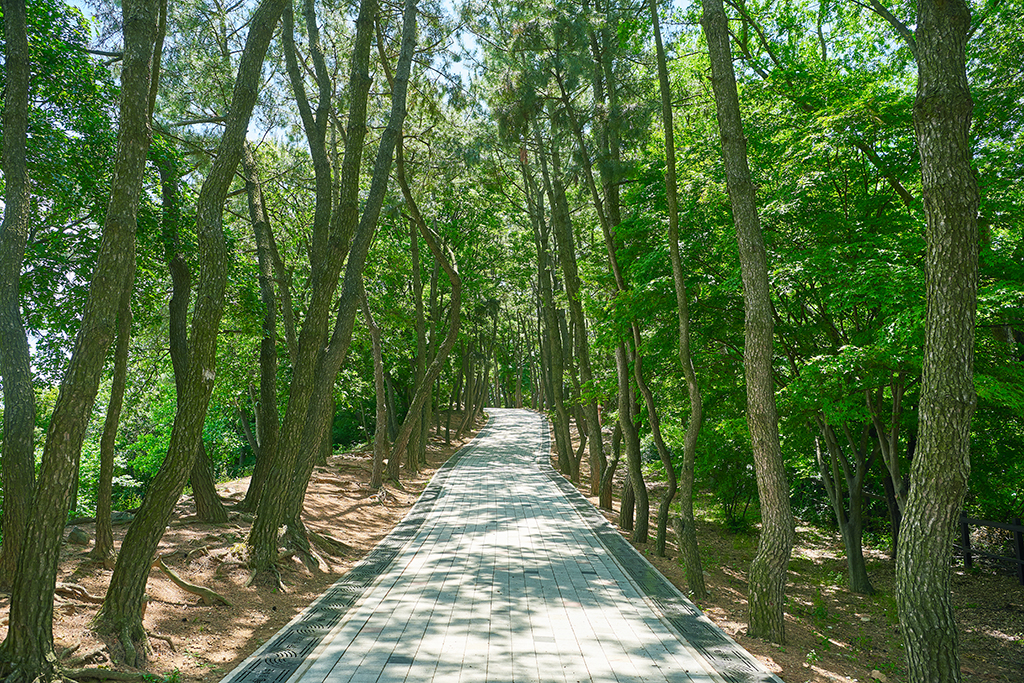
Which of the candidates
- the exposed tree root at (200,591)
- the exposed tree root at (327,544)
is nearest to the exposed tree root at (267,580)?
the exposed tree root at (200,591)

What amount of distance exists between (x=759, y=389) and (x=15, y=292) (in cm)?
656

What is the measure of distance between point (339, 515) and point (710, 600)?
7071 millimetres

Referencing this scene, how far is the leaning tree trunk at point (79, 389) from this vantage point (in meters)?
4.08

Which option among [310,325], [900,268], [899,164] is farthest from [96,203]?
[899,164]

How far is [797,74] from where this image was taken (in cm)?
917

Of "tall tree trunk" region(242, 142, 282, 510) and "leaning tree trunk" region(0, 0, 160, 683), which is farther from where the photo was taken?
"tall tree trunk" region(242, 142, 282, 510)

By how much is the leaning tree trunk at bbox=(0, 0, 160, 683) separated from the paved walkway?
1.34 metres

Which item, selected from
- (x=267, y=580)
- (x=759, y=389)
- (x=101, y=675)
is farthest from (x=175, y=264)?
(x=759, y=389)

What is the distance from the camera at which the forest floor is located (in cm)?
529

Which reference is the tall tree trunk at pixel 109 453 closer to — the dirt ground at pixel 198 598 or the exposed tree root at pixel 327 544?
the dirt ground at pixel 198 598

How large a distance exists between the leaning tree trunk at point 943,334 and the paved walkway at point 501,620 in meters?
1.24

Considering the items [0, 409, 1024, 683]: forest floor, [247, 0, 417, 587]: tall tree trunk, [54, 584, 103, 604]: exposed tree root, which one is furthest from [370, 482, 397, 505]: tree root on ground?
[54, 584, 103, 604]: exposed tree root

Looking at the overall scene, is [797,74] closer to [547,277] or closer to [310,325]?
[310,325]

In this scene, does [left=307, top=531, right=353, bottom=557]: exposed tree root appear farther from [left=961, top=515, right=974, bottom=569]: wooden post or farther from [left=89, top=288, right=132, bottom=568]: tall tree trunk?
[left=961, top=515, right=974, bottom=569]: wooden post
